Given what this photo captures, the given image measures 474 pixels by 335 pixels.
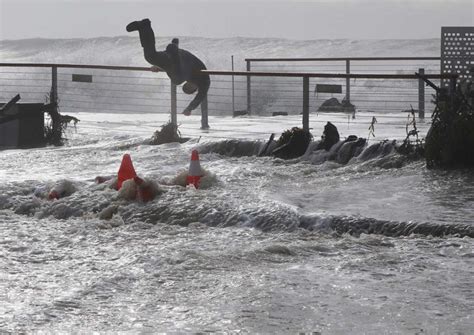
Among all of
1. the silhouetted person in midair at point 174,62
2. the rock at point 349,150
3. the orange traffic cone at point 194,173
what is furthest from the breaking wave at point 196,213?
the silhouetted person in midair at point 174,62

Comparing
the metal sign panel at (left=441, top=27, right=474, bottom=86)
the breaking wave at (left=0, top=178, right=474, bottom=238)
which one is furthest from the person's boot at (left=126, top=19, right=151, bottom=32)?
the metal sign panel at (left=441, top=27, right=474, bottom=86)

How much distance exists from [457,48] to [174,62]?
5220mm

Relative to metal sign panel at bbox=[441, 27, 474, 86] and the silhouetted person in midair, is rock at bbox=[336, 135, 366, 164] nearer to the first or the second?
the silhouetted person in midair

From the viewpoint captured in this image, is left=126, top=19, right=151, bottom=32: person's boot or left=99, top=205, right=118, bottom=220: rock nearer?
left=99, top=205, right=118, bottom=220: rock

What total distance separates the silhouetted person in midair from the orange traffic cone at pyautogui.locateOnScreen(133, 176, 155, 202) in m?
5.48

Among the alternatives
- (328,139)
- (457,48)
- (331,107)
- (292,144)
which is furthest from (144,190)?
(331,107)

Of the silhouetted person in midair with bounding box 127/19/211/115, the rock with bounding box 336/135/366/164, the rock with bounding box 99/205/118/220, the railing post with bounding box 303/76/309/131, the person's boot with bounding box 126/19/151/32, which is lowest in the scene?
the rock with bounding box 99/205/118/220

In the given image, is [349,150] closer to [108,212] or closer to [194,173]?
[194,173]

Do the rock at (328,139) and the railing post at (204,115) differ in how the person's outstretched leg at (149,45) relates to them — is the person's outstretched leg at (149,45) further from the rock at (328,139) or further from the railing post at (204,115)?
the rock at (328,139)

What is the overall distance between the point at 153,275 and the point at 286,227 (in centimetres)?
182

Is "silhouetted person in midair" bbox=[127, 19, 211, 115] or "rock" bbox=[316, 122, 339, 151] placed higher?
"silhouetted person in midair" bbox=[127, 19, 211, 115]

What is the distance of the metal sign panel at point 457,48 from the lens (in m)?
17.7

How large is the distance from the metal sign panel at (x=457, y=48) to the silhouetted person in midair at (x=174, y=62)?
4386 millimetres

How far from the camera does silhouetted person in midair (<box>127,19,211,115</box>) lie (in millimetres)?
15484
